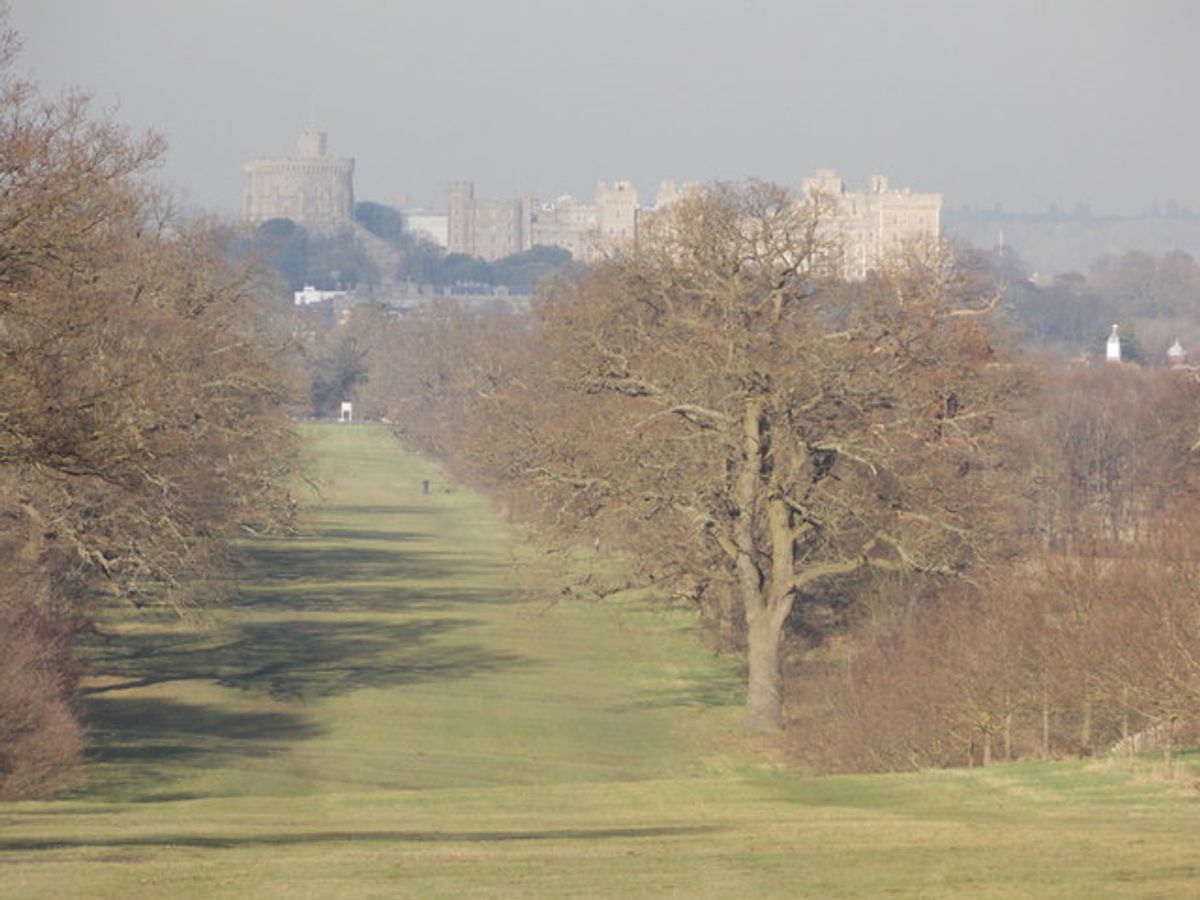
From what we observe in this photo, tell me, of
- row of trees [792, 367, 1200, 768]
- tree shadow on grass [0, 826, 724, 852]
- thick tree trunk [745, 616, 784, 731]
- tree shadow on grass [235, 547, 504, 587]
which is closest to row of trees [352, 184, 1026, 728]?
thick tree trunk [745, 616, 784, 731]

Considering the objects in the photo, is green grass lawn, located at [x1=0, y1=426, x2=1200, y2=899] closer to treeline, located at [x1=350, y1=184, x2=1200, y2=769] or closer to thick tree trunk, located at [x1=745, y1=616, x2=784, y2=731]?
thick tree trunk, located at [x1=745, y1=616, x2=784, y2=731]

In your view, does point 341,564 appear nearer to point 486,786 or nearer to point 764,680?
point 764,680

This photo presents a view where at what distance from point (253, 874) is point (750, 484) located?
2170 centimetres

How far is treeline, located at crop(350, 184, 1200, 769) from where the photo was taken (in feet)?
101

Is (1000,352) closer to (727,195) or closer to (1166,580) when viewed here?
(727,195)

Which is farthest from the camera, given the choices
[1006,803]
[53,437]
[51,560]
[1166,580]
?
[51,560]

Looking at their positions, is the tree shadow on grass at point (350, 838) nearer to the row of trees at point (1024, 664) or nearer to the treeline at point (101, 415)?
the treeline at point (101, 415)

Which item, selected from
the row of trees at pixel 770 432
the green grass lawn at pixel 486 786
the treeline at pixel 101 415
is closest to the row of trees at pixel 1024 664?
the row of trees at pixel 770 432

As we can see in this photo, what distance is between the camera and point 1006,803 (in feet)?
80.0

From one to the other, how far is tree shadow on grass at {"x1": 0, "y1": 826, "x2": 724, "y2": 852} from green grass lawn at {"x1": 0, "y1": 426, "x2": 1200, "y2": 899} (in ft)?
0.25

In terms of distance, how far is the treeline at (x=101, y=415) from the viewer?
2300 cm

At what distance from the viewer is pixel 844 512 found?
38.4m

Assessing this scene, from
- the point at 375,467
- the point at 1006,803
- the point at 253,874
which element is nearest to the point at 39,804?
the point at 253,874

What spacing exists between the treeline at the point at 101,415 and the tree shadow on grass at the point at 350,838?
11.2 feet
